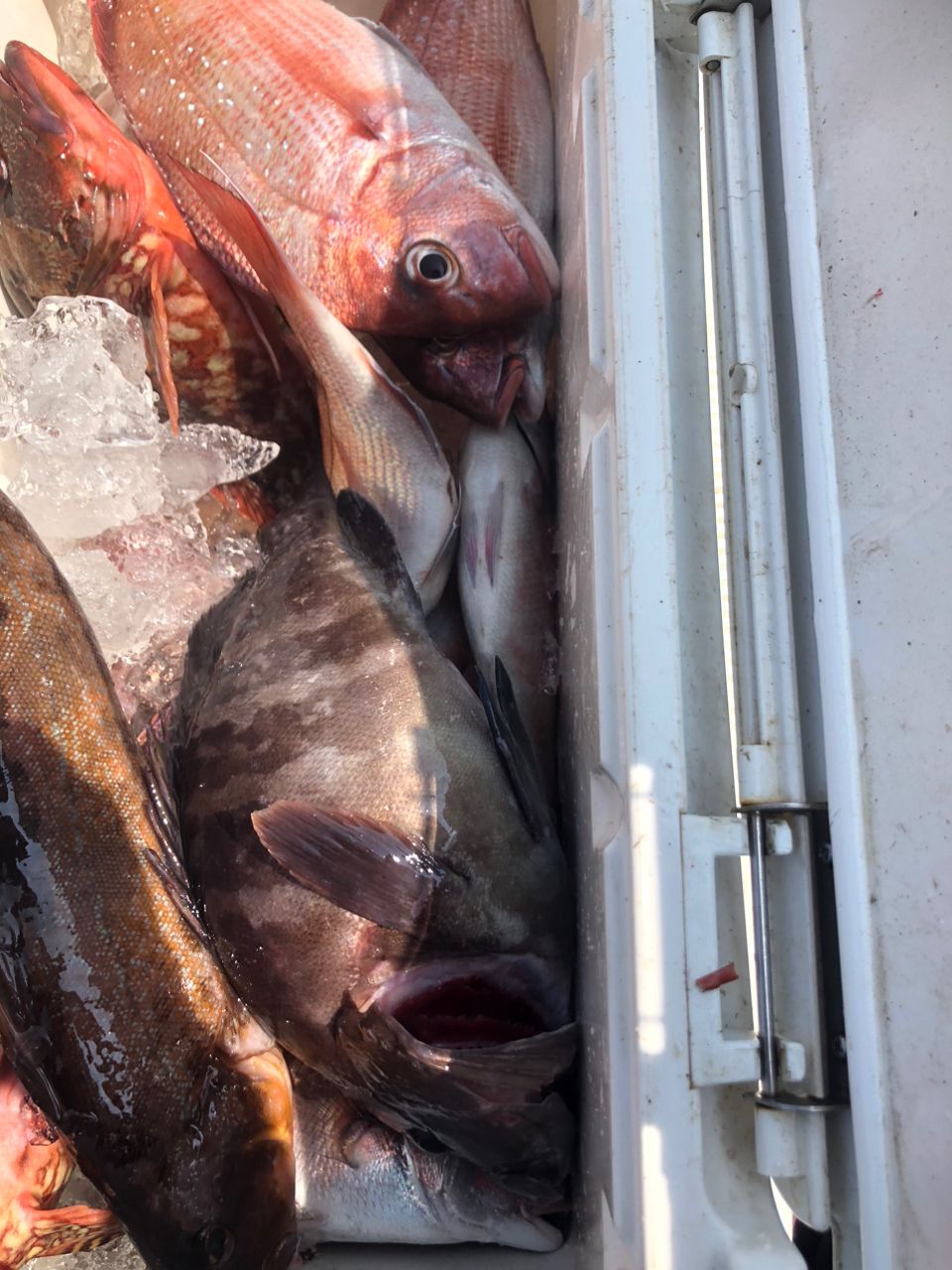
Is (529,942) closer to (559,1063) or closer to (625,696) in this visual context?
(559,1063)

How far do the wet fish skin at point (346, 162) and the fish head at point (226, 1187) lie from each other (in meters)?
1.64

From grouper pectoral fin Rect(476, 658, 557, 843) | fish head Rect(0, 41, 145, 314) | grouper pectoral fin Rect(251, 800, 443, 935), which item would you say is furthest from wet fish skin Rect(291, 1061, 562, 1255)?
fish head Rect(0, 41, 145, 314)

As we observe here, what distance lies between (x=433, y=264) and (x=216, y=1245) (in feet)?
6.43

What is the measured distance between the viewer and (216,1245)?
1.51 m

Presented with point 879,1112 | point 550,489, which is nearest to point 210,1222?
point 879,1112

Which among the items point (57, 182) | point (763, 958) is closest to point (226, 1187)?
point (763, 958)

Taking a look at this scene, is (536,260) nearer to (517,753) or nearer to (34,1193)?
(517,753)

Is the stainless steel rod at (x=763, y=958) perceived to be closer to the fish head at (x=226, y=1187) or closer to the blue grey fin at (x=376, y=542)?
the blue grey fin at (x=376, y=542)

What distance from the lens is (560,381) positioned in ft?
6.59

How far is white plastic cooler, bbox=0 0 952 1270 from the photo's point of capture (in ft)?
3.84

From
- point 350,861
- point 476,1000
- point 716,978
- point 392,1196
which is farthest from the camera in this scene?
point 392,1196

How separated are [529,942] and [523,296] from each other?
136cm

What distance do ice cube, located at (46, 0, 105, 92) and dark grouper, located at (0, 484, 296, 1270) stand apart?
1.53m

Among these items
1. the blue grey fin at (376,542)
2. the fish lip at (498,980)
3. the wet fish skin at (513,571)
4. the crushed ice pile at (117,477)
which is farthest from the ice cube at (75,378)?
the fish lip at (498,980)
